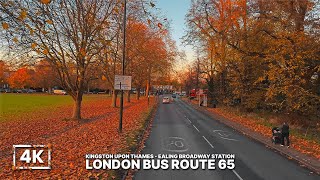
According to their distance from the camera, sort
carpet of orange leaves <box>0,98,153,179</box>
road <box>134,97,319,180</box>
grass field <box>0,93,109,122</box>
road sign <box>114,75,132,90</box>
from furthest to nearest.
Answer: grass field <box>0,93,109,122</box> < road sign <box>114,75,132,90</box> < road <box>134,97,319,180</box> < carpet of orange leaves <box>0,98,153,179</box>

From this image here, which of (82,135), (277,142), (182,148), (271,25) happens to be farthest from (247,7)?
(82,135)

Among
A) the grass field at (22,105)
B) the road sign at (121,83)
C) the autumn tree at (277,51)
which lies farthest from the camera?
the grass field at (22,105)

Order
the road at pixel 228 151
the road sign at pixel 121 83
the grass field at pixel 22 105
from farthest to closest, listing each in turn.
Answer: the grass field at pixel 22 105 < the road sign at pixel 121 83 < the road at pixel 228 151

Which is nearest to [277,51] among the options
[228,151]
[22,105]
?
[228,151]

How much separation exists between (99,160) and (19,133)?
9.30 m

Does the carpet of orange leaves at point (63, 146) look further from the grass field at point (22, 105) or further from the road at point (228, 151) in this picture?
the grass field at point (22, 105)

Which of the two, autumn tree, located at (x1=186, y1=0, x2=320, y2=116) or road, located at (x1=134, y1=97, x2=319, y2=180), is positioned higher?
autumn tree, located at (x1=186, y1=0, x2=320, y2=116)

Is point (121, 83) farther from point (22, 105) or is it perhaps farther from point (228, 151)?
point (22, 105)

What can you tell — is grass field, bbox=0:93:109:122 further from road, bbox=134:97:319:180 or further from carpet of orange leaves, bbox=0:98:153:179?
road, bbox=134:97:319:180

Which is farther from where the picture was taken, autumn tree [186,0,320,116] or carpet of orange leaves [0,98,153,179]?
autumn tree [186,0,320,116]

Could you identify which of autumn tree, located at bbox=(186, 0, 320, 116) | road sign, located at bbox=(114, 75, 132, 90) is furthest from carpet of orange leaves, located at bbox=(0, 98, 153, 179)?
autumn tree, located at bbox=(186, 0, 320, 116)

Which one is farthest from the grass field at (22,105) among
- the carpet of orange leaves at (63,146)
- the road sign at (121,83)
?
the road sign at (121,83)

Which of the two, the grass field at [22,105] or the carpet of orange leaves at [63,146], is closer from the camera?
the carpet of orange leaves at [63,146]

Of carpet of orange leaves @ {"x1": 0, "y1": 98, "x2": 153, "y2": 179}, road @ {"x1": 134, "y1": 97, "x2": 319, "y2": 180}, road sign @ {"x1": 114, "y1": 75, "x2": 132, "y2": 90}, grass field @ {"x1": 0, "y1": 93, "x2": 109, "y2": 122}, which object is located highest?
road sign @ {"x1": 114, "y1": 75, "x2": 132, "y2": 90}
